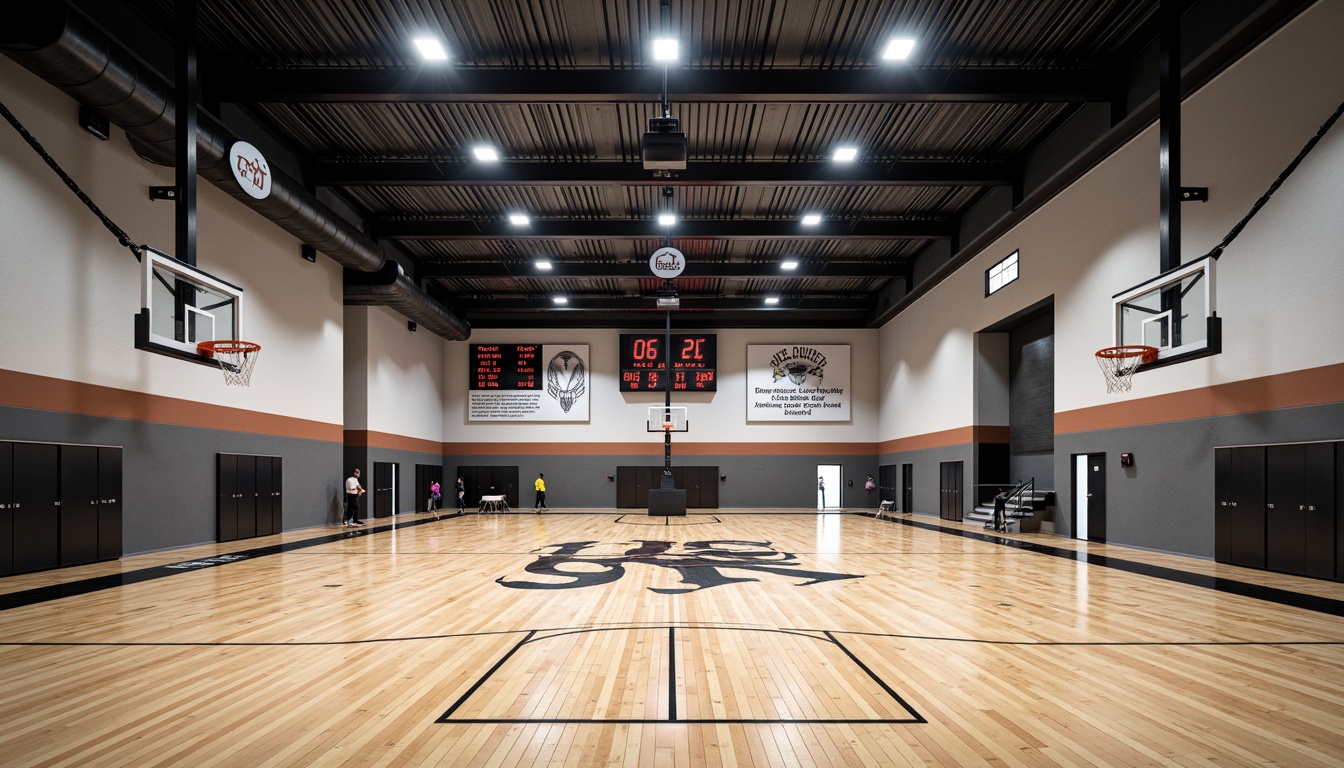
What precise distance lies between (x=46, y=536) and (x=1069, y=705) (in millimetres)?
12009

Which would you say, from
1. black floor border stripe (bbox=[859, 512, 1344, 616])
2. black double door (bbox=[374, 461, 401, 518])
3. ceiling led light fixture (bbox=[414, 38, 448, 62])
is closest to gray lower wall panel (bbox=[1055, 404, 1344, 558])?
black floor border stripe (bbox=[859, 512, 1344, 616])

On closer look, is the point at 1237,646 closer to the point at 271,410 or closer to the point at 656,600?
the point at 656,600

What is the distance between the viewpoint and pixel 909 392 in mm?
25094

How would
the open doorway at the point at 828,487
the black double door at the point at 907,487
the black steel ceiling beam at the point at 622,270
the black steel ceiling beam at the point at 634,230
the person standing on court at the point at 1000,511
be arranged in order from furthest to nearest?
1. the open doorway at the point at 828,487
2. the black double door at the point at 907,487
3. the black steel ceiling beam at the point at 622,270
4. the black steel ceiling beam at the point at 634,230
5. the person standing on court at the point at 1000,511

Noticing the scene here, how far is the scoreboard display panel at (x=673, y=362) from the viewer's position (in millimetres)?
28703

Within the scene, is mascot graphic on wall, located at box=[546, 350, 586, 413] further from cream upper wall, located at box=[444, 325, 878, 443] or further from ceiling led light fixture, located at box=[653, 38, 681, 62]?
ceiling led light fixture, located at box=[653, 38, 681, 62]

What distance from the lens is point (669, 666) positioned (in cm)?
547

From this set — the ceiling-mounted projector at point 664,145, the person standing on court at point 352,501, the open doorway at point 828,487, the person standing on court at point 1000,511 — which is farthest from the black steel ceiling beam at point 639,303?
the ceiling-mounted projector at point 664,145

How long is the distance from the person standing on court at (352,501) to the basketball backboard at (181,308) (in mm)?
7715

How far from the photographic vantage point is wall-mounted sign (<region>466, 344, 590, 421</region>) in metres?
28.6

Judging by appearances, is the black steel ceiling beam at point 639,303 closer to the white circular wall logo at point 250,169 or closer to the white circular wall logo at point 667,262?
the white circular wall logo at point 667,262

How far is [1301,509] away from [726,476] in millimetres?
20295

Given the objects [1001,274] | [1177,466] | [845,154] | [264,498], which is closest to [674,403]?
[1001,274]

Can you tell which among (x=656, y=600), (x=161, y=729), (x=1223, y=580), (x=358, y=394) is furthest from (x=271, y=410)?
(x=1223, y=580)
